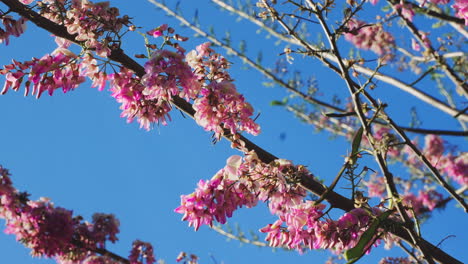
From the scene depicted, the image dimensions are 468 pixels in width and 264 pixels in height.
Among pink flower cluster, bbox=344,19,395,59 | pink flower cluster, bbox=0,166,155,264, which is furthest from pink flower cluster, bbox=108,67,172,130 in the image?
pink flower cluster, bbox=344,19,395,59

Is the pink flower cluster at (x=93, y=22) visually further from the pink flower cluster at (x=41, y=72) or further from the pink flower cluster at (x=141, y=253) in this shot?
the pink flower cluster at (x=141, y=253)

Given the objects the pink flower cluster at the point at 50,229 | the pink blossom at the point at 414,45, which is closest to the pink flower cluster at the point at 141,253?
the pink flower cluster at the point at 50,229

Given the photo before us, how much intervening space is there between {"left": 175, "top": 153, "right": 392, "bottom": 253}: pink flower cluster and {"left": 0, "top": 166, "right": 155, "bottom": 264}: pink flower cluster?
232 centimetres

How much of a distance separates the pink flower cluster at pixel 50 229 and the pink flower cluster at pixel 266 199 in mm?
2319

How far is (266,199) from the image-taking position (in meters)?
1.84

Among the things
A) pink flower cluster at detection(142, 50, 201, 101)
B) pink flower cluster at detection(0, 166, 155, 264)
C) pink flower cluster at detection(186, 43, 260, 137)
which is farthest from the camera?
pink flower cluster at detection(0, 166, 155, 264)

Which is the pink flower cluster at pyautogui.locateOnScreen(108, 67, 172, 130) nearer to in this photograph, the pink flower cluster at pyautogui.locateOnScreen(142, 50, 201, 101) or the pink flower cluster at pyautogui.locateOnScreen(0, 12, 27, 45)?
the pink flower cluster at pyautogui.locateOnScreen(142, 50, 201, 101)

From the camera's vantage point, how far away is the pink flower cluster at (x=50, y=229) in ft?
12.0

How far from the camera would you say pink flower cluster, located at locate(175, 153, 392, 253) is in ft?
5.77

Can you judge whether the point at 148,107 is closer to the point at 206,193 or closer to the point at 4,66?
the point at 206,193

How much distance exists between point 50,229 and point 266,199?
2557mm

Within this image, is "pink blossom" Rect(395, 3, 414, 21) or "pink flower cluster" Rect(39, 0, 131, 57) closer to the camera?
"pink flower cluster" Rect(39, 0, 131, 57)

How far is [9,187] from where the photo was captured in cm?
391

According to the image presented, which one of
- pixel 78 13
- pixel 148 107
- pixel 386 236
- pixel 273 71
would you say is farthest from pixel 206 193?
pixel 273 71
